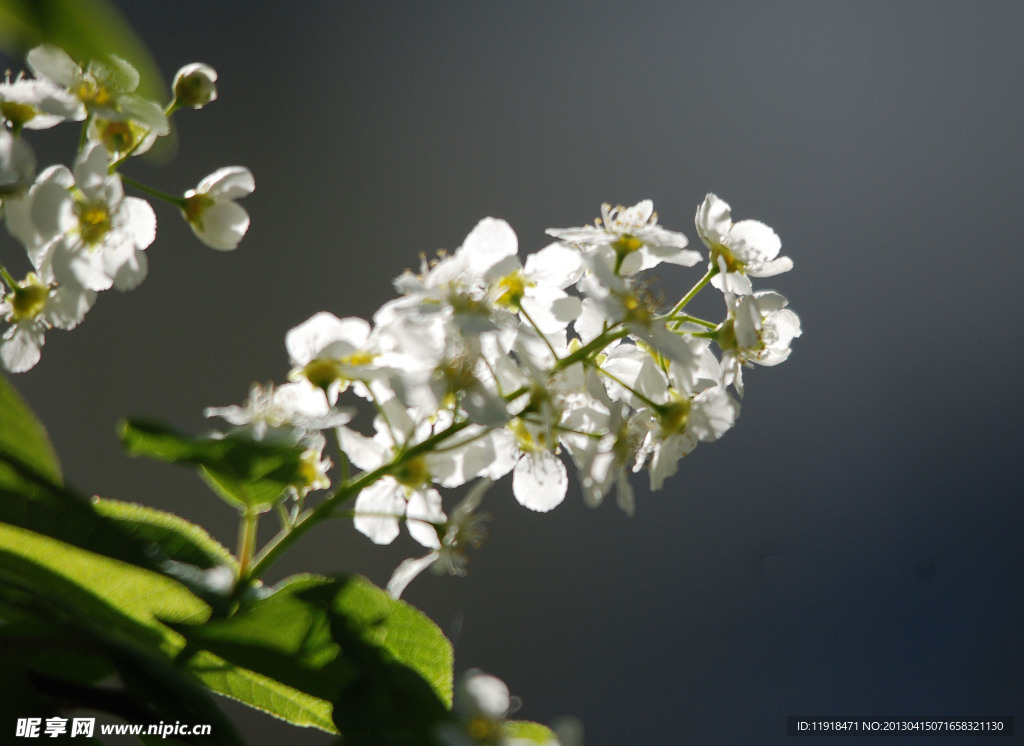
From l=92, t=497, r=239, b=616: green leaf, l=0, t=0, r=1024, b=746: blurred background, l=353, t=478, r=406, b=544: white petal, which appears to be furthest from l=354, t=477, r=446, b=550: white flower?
l=0, t=0, r=1024, b=746: blurred background

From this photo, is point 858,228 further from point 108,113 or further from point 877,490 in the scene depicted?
point 108,113

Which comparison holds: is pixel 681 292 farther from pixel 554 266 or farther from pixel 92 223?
pixel 92 223

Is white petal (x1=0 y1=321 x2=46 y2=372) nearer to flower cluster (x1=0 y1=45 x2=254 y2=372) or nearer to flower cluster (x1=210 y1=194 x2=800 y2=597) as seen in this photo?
flower cluster (x1=0 y1=45 x2=254 y2=372)

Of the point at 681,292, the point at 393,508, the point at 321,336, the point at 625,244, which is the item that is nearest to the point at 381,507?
the point at 393,508

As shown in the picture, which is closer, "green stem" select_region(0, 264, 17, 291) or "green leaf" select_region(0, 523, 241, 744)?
"green leaf" select_region(0, 523, 241, 744)

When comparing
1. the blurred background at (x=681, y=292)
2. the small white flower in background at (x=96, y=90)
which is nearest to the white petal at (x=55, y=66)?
the small white flower in background at (x=96, y=90)

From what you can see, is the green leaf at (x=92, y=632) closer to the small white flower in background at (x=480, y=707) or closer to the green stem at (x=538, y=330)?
the small white flower in background at (x=480, y=707)
